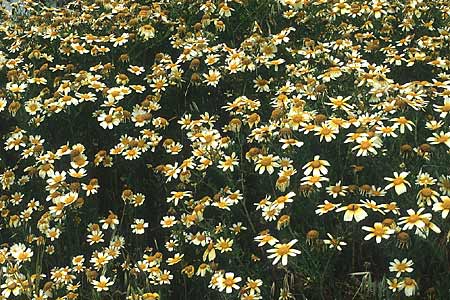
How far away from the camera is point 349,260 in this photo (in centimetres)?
266

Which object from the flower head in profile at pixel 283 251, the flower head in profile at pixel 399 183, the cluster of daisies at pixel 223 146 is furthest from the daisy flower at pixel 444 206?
the flower head in profile at pixel 283 251

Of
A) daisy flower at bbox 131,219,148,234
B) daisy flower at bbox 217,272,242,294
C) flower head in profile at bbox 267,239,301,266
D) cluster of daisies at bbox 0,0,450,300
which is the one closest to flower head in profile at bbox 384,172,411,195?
cluster of daisies at bbox 0,0,450,300

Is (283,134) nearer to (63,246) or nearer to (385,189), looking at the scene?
(385,189)

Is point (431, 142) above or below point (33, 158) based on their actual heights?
above

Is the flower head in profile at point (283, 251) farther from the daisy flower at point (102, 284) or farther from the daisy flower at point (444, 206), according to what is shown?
the daisy flower at point (102, 284)

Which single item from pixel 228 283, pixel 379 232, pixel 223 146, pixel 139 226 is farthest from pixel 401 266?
pixel 139 226

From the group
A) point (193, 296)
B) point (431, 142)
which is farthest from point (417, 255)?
point (193, 296)

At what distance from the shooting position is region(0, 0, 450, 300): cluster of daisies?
2541mm

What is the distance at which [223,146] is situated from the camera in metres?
2.91

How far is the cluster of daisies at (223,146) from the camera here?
100 inches

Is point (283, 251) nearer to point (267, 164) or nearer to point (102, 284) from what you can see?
point (267, 164)

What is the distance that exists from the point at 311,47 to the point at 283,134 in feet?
3.33

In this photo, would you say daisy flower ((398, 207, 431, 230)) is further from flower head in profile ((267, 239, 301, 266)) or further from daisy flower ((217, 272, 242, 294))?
daisy flower ((217, 272, 242, 294))

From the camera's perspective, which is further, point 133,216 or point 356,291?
point 133,216
